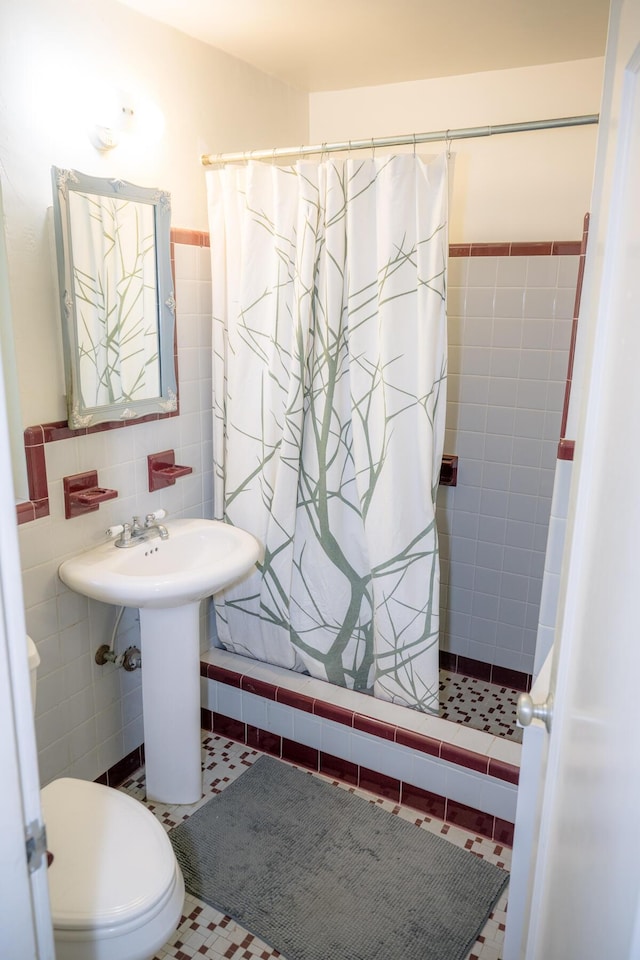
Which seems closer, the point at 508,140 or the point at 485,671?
the point at 508,140

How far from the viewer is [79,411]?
2.04 m

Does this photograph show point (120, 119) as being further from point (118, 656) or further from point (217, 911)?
point (217, 911)

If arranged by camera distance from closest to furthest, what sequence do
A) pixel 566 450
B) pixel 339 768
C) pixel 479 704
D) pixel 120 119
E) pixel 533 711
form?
pixel 533 711 < pixel 566 450 < pixel 120 119 < pixel 339 768 < pixel 479 704

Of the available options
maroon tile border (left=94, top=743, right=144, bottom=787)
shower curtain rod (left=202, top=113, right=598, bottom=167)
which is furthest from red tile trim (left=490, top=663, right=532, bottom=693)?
shower curtain rod (left=202, top=113, right=598, bottom=167)

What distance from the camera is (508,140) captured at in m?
2.74

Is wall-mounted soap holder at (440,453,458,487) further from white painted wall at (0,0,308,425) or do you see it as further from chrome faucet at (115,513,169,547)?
white painted wall at (0,0,308,425)

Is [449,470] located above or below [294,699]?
above

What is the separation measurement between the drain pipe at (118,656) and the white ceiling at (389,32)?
1.92 m

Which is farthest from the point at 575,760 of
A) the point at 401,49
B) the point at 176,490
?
the point at 401,49

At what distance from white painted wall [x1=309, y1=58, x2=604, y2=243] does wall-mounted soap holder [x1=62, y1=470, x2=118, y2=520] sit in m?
1.65

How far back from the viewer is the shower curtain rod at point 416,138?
1910 millimetres

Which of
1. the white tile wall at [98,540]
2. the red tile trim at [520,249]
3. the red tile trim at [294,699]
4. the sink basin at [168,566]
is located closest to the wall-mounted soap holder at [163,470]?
the white tile wall at [98,540]

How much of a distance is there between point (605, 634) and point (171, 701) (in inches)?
69.8

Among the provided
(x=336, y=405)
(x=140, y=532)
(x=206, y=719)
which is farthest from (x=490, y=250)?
(x=206, y=719)
